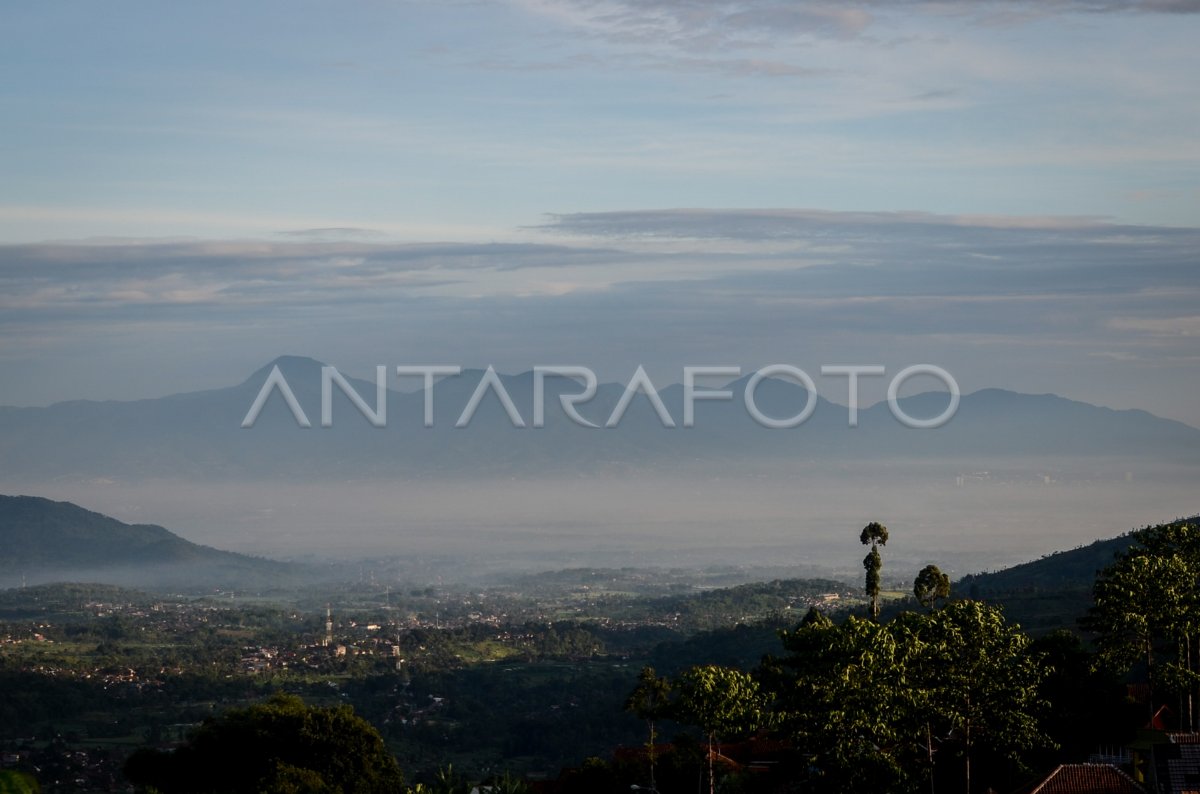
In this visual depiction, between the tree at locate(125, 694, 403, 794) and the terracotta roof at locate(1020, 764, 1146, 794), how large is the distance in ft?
78.7

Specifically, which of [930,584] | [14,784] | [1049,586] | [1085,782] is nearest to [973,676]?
[1085,782]

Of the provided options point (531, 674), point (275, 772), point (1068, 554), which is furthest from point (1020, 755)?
point (1068, 554)

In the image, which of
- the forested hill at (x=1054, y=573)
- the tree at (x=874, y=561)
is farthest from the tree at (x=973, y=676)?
the forested hill at (x=1054, y=573)

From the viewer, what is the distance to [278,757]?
64875 mm

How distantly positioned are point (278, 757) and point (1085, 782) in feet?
97.4

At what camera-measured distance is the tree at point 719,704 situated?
166 ft

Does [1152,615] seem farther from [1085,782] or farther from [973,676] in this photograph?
[973,676]

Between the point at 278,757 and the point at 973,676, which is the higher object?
the point at 973,676

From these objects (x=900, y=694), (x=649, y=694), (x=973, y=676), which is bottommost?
(x=649, y=694)

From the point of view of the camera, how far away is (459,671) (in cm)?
15438

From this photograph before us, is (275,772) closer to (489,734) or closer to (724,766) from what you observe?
(724,766)

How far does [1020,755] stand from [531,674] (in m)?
97.9

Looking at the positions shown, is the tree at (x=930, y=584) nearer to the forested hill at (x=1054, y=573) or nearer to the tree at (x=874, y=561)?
the tree at (x=874, y=561)

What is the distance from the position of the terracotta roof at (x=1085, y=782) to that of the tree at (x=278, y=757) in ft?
78.7
